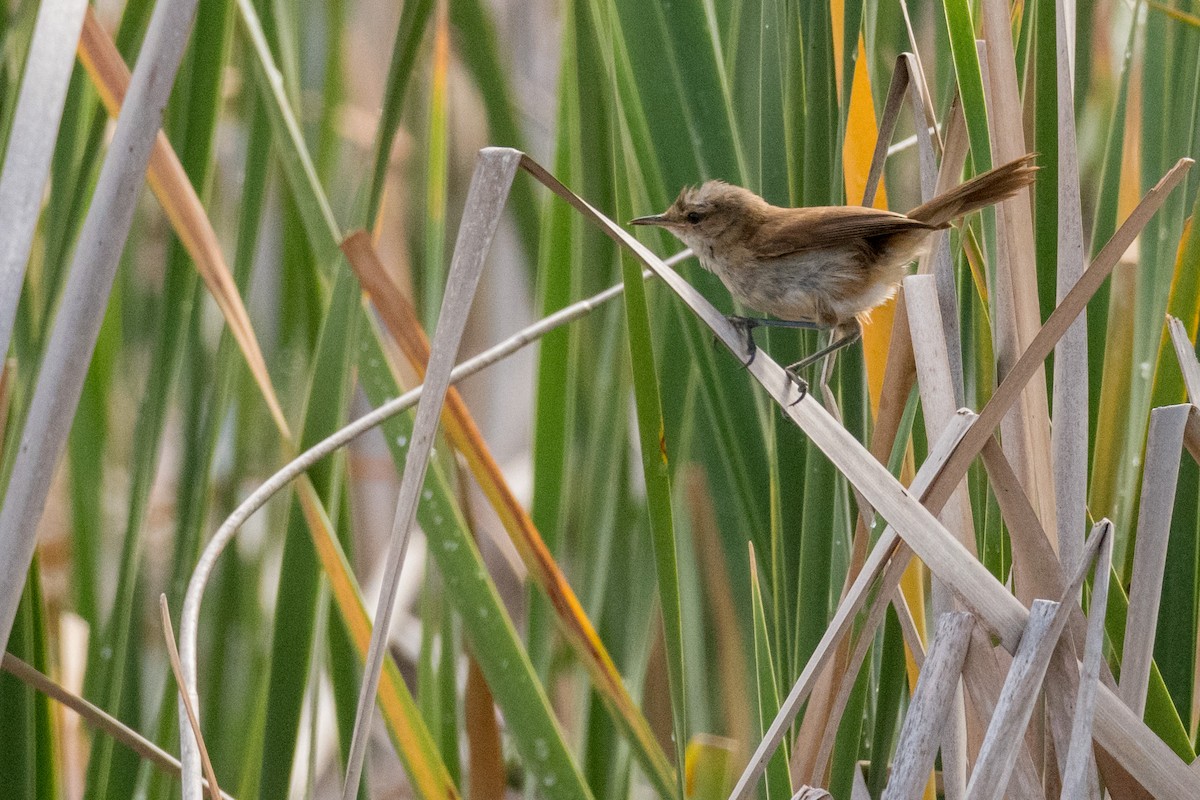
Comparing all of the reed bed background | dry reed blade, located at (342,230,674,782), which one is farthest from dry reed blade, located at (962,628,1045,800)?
dry reed blade, located at (342,230,674,782)

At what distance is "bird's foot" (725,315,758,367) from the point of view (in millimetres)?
962

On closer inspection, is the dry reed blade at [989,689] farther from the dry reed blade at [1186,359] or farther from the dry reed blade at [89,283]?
the dry reed blade at [89,283]

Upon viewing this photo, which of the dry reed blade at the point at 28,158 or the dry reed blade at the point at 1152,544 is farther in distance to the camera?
the dry reed blade at the point at 1152,544

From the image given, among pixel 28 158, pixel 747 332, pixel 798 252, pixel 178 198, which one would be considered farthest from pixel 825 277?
pixel 28 158

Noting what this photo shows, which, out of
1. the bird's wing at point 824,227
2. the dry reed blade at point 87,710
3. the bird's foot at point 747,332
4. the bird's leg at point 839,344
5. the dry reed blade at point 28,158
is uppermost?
the dry reed blade at point 28,158

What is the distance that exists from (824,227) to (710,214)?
0.14 m

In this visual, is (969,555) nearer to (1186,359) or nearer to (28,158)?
(1186,359)

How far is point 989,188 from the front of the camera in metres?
0.95

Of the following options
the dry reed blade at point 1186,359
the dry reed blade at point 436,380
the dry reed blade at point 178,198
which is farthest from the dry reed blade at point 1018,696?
the dry reed blade at point 178,198

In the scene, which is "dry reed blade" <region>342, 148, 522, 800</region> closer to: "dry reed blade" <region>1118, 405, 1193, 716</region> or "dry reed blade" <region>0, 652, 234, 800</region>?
"dry reed blade" <region>0, 652, 234, 800</region>

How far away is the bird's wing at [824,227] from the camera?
1.06 m

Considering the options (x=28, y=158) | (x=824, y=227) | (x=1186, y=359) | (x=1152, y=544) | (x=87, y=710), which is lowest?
(x=87, y=710)

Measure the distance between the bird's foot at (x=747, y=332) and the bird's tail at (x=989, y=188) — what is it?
0.66 ft

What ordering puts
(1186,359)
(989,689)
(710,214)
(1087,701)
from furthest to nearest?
(710,214), (1186,359), (989,689), (1087,701)
